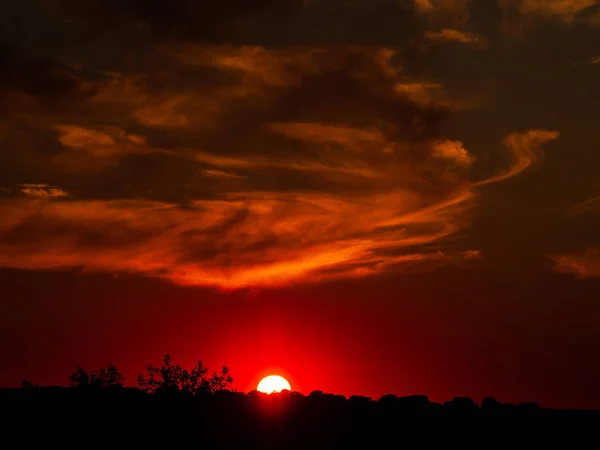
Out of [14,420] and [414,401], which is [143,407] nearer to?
[14,420]

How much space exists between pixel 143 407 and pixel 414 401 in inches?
338

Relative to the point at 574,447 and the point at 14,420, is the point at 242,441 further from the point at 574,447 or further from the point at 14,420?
the point at 574,447

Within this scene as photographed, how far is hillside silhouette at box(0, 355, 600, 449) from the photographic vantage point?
25.2m

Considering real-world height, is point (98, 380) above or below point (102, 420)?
above

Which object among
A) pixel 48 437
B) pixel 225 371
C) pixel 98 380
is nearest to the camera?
pixel 48 437

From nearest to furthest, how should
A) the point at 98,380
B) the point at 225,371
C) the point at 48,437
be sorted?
the point at 48,437
the point at 98,380
the point at 225,371

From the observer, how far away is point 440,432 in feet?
83.8

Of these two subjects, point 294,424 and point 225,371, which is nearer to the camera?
point 294,424

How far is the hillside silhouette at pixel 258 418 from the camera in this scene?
25234 mm

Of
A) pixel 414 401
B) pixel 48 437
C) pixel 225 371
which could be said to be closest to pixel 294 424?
pixel 414 401

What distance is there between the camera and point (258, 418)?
26.0 m

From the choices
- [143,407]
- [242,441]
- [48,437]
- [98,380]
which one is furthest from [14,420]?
[98,380]

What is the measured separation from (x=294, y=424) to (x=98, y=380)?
77.8 ft

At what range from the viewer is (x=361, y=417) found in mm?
25953
